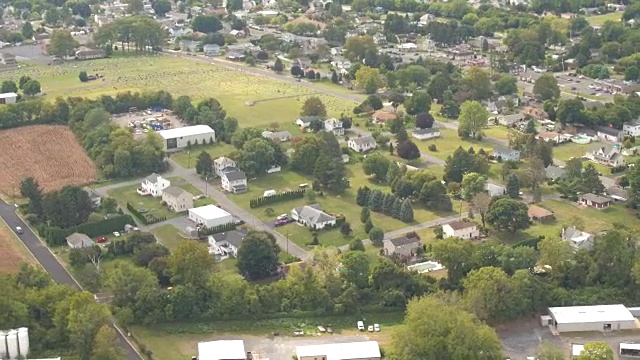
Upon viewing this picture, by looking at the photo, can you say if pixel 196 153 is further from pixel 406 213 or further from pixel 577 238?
pixel 577 238

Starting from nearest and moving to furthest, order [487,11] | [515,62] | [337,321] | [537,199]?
[337,321] < [537,199] < [515,62] < [487,11]

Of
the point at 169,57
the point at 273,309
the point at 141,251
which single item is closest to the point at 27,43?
the point at 169,57

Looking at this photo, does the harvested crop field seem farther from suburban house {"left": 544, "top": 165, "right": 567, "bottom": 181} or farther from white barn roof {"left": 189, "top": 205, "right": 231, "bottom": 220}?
suburban house {"left": 544, "top": 165, "right": 567, "bottom": 181}

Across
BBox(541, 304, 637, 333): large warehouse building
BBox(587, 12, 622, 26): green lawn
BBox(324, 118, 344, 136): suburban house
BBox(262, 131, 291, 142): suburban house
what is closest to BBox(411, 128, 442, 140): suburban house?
Answer: BBox(324, 118, 344, 136): suburban house

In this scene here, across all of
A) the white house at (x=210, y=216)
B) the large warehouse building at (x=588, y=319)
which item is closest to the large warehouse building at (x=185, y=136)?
the white house at (x=210, y=216)

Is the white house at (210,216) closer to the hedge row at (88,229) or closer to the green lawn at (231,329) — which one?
the hedge row at (88,229)

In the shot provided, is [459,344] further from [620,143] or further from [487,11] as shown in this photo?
[487,11]
